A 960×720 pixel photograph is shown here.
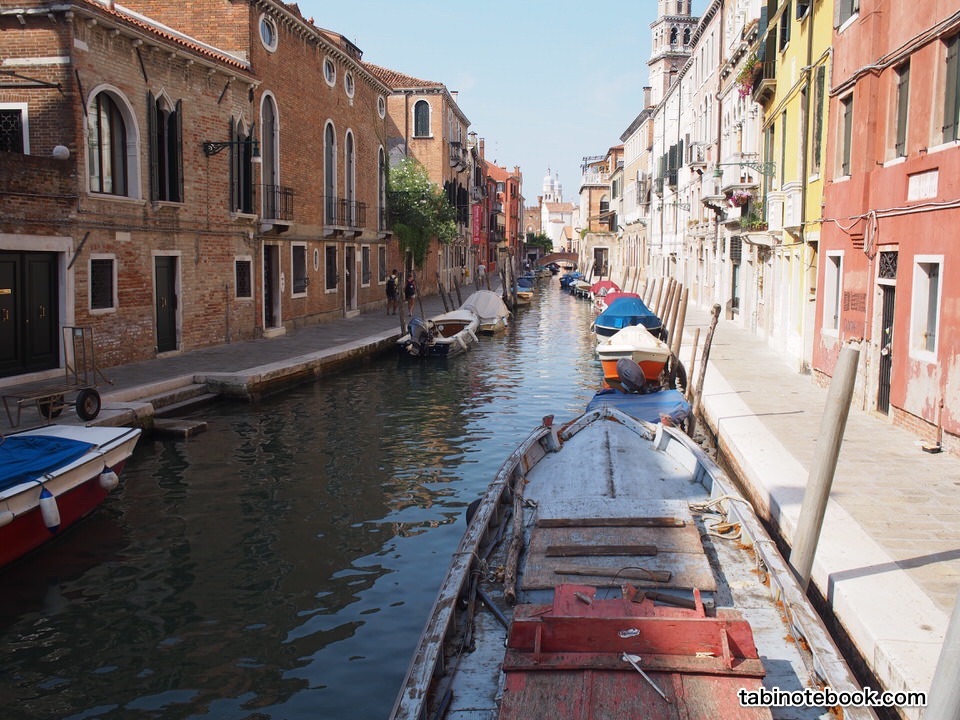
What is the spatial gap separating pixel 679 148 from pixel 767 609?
33.7 meters

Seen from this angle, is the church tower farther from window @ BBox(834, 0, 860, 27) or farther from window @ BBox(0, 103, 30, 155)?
window @ BBox(0, 103, 30, 155)

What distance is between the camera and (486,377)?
60.2 feet

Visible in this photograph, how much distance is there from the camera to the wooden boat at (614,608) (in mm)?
3762

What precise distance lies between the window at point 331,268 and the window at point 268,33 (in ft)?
19.0

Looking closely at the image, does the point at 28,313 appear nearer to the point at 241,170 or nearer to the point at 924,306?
the point at 241,170

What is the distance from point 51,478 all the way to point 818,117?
1175 cm

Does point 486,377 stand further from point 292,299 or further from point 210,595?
point 210,595

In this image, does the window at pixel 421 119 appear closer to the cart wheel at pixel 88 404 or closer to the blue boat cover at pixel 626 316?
the blue boat cover at pixel 626 316

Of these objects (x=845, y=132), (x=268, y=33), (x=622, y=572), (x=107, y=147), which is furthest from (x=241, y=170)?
(x=622, y=572)

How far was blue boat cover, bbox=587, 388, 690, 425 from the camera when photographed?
36.9 ft

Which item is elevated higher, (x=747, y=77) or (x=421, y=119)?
(x=421, y=119)

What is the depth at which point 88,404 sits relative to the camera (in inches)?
413

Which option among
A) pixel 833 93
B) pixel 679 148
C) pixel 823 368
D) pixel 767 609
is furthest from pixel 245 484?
pixel 679 148

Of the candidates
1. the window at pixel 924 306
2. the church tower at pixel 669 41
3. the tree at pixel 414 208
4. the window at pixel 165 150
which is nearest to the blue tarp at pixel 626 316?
the window at pixel 165 150
